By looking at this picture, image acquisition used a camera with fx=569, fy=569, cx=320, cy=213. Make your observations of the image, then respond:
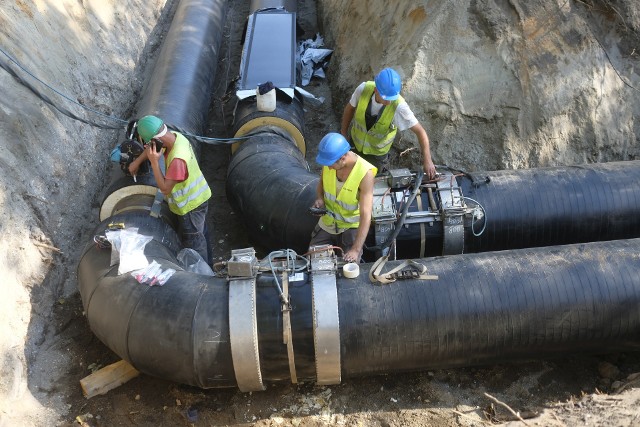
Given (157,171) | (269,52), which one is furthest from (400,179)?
(269,52)

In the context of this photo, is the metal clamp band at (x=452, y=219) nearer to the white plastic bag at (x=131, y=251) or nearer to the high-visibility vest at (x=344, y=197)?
the high-visibility vest at (x=344, y=197)

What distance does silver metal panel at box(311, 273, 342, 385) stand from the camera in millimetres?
4312

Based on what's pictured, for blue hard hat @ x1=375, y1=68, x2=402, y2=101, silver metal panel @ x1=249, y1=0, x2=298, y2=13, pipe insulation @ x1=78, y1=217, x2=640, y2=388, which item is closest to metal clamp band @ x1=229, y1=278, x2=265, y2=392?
pipe insulation @ x1=78, y1=217, x2=640, y2=388

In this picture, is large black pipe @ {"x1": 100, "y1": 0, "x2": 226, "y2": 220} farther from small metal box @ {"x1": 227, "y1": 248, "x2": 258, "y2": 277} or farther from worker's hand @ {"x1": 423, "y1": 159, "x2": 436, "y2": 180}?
worker's hand @ {"x1": 423, "y1": 159, "x2": 436, "y2": 180}

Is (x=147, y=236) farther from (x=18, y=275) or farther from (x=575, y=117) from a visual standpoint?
(x=575, y=117)

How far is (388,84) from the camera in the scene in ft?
18.3

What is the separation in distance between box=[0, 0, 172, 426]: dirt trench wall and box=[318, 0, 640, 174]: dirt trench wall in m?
3.91

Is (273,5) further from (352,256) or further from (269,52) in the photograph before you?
(352,256)

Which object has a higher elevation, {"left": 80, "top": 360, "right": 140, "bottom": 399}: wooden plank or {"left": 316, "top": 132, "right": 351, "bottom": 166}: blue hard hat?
{"left": 316, "top": 132, "right": 351, "bottom": 166}: blue hard hat

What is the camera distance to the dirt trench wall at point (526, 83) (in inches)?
273

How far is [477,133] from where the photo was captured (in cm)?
702

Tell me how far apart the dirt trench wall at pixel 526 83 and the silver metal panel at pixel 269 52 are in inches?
70.6

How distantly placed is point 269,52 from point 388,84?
3.41 m

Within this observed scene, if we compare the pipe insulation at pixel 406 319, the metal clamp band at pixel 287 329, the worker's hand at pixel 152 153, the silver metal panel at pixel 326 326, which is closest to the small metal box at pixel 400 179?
the pipe insulation at pixel 406 319
